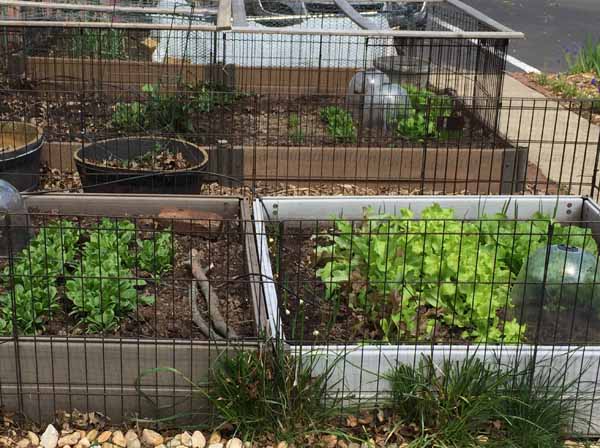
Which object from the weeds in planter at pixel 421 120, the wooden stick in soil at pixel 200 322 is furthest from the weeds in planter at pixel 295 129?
the wooden stick in soil at pixel 200 322

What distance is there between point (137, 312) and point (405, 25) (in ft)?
26.7

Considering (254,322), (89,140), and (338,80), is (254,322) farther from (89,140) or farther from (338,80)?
(338,80)

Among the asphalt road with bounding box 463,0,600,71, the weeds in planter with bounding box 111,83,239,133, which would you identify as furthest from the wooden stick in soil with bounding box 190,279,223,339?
the asphalt road with bounding box 463,0,600,71

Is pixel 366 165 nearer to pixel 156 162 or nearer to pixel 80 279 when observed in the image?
pixel 156 162

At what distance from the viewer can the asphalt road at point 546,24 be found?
Result: 15805 mm

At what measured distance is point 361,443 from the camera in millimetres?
4203

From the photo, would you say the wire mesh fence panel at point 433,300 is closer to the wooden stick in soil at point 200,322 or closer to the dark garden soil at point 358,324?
the dark garden soil at point 358,324

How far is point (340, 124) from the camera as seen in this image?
27.5 ft

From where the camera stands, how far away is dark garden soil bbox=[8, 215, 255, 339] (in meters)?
4.63

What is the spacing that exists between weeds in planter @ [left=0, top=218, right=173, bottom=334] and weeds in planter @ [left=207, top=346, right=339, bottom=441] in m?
0.63

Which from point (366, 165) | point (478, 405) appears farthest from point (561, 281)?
point (366, 165)

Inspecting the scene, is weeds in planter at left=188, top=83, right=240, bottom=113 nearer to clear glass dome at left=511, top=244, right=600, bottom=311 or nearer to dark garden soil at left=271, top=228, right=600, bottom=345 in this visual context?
dark garden soil at left=271, top=228, right=600, bottom=345

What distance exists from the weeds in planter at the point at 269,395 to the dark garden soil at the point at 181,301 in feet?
1.25

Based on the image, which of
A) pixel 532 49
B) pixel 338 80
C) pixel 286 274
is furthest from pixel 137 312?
pixel 532 49
